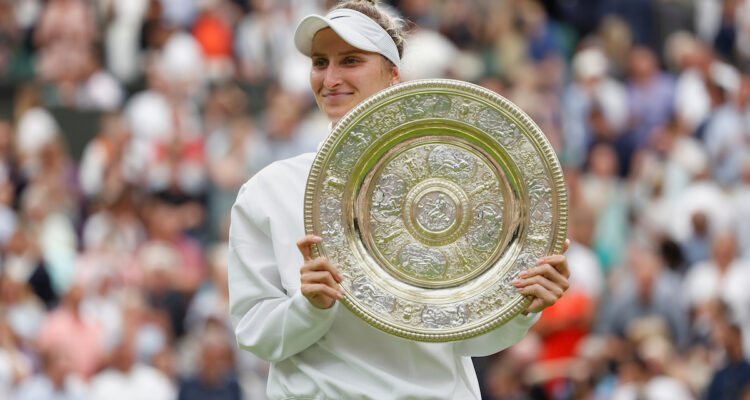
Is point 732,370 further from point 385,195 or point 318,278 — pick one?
point 318,278

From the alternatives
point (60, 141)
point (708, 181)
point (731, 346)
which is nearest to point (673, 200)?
point (708, 181)

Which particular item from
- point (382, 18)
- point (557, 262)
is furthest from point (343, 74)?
point (557, 262)

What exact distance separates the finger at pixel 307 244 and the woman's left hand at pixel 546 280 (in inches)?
22.3

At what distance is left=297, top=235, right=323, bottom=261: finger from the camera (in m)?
4.10

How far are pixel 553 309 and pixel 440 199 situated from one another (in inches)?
249

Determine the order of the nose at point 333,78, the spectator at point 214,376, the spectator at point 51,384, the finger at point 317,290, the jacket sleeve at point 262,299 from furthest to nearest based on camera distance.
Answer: the spectator at point 51,384
the spectator at point 214,376
the nose at point 333,78
the jacket sleeve at point 262,299
the finger at point 317,290

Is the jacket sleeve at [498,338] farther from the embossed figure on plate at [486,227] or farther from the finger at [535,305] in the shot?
the embossed figure on plate at [486,227]

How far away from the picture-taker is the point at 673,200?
12297mm

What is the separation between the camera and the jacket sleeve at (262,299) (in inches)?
165

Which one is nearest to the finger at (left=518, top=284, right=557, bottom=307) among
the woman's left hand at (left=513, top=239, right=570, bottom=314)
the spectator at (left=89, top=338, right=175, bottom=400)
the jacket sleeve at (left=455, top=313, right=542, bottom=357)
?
the woman's left hand at (left=513, top=239, right=570, bottom=314)

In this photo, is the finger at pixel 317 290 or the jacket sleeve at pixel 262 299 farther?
the jacket sleeve at pixel 262 299

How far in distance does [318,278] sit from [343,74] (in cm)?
69

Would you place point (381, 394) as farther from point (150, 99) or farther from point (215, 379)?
point (150, 99)

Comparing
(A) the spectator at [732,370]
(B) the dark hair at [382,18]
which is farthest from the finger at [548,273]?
(A) the spectator at [732,370]
